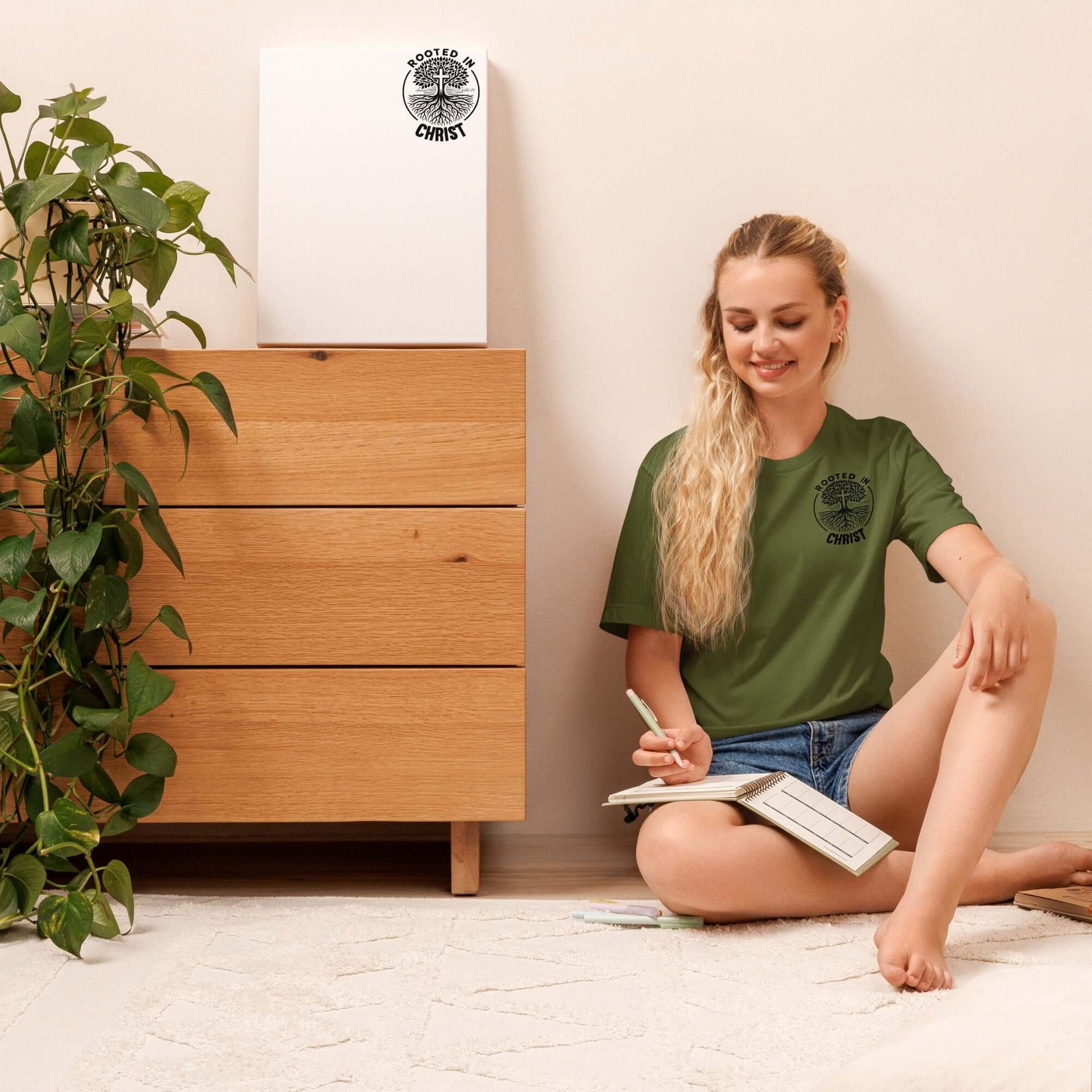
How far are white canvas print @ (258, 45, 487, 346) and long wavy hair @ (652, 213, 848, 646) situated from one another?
1.07 feet

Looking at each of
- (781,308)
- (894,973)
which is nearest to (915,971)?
(894,973)

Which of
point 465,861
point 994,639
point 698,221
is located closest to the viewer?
point 994,639

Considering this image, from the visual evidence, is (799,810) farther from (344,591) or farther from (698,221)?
(698,221)

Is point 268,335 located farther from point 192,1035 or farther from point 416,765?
point 192,1035

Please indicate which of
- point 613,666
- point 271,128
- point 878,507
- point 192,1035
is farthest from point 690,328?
point 192,1035

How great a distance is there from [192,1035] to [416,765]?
17.9 inches

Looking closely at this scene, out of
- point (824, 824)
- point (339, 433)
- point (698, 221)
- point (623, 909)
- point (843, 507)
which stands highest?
point (698, 221)

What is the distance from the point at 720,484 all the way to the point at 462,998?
2.35 ft

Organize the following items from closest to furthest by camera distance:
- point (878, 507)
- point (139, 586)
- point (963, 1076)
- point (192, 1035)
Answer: point (963, 1076), point (192, 1035), point (139, 586), point (878, 507)

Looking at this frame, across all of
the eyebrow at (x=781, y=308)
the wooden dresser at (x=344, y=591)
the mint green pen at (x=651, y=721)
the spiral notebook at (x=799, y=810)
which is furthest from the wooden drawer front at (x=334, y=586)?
the eyebrow at (x=781, y=308)

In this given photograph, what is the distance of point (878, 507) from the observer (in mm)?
1449

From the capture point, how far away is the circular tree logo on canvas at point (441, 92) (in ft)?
4.99

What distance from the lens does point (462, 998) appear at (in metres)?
1.00

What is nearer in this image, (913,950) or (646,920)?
(913,950)
